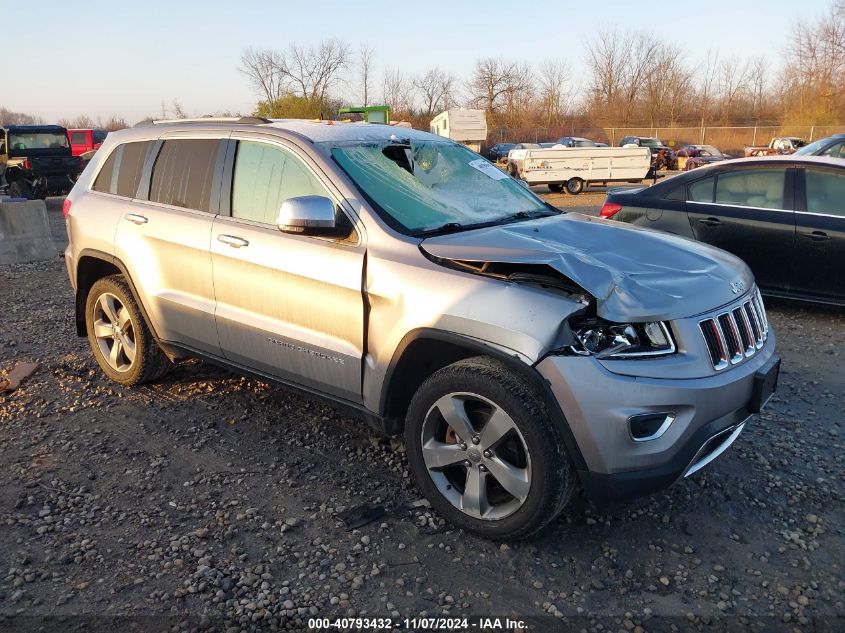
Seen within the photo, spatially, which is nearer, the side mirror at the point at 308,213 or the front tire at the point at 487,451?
the front tire at the point at 487,451

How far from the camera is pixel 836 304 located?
19.8 feet

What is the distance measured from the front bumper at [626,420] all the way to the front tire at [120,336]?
10.1 ft

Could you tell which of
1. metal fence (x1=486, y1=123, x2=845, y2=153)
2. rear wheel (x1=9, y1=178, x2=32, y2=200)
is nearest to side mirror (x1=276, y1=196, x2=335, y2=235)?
rear wheel (x1=9, y1=178, x2=32, y2=200)

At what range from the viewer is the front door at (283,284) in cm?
334

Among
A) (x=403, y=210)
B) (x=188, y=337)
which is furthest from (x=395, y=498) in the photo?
(x=188, y=337)

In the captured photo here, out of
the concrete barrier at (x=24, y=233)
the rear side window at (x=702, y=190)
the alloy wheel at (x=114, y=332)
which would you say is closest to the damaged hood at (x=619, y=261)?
the alloy wheel at (x=114, y=332)

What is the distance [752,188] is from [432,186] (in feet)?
13.7

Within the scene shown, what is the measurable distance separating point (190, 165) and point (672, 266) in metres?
2.93

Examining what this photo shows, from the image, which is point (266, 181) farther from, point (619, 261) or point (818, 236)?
point (818, 236)

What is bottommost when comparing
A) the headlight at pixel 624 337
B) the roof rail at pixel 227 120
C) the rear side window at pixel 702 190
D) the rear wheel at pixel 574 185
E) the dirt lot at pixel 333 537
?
the rear wheel at pixel 574 185

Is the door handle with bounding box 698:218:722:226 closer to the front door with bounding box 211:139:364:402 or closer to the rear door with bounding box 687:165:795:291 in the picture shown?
the rear door with bounding box 687:165:795:291

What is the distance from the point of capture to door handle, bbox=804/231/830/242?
5961 mm

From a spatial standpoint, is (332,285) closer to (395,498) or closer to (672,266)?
(395,498)

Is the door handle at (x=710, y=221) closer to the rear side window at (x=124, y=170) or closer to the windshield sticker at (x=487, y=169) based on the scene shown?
the windshield sticker at (x=487, y=169)
